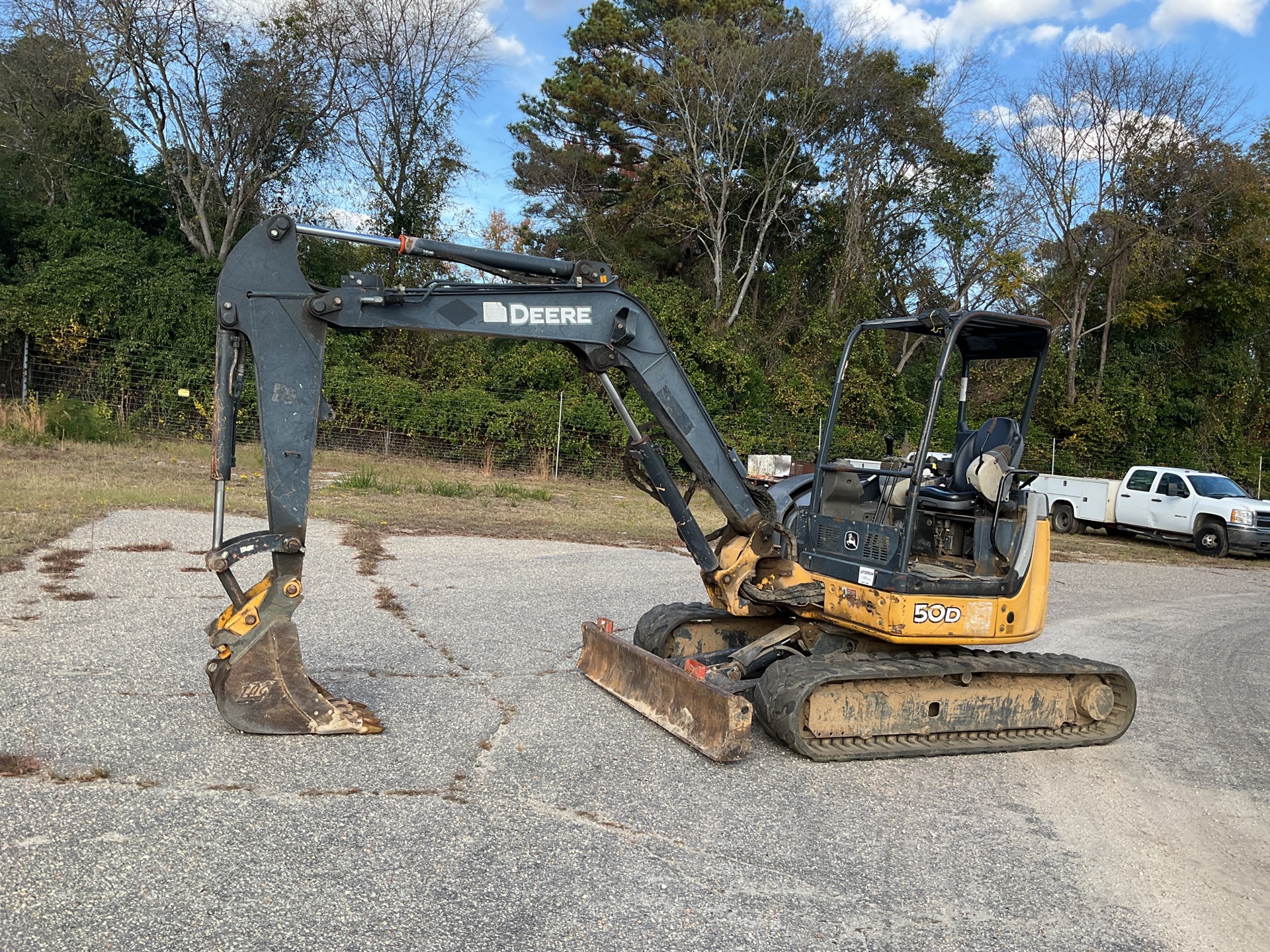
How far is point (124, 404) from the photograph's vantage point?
76.9 feet

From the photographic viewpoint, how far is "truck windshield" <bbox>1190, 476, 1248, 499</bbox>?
21.6m

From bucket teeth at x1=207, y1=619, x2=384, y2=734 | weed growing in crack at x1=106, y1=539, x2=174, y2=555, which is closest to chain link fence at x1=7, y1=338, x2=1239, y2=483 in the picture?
weed growing in crack at x1=106, y1=539, x2=174, y2=555

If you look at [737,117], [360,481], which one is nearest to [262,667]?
[360,481]

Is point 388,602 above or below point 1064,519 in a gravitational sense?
below

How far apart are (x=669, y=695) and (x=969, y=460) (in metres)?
2.77

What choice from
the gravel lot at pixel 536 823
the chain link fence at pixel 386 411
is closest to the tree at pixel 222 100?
the chain link fence at pixel 386 411

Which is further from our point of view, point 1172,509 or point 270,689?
point 1172,509

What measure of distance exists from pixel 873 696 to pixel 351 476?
Answer: 14.7 meters

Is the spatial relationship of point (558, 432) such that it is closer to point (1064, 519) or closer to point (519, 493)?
point (519, 493)

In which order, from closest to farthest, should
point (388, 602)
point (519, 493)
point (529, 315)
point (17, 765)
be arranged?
1. point (17, 765)
2. point (529, 315)
3. point (388, 602)
4. point (519, 493)

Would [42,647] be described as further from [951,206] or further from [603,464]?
[951,206]

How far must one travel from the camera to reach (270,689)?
566cm

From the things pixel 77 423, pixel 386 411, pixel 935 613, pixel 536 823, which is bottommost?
pixel 536 823

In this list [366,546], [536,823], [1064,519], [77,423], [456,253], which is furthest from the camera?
[1064,519]
